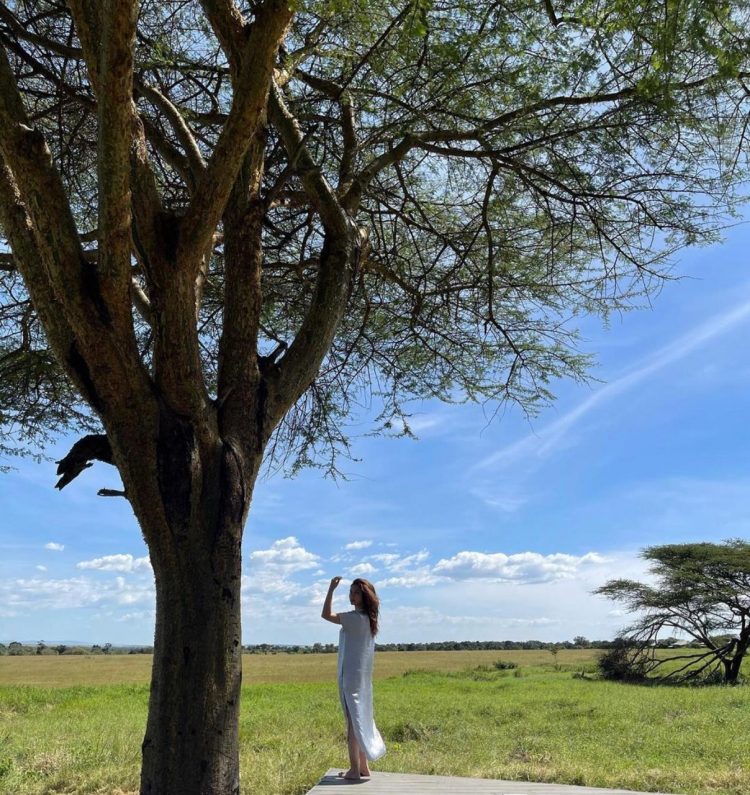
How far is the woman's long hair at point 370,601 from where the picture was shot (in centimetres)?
541

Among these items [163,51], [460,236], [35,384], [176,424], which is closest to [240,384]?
[176,424]

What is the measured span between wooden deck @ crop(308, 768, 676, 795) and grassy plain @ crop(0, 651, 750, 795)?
5.52 feet

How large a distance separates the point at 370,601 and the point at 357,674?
0.51 m

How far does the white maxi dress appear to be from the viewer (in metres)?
5.38

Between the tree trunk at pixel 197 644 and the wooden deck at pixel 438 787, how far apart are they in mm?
1159

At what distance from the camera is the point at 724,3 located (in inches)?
143

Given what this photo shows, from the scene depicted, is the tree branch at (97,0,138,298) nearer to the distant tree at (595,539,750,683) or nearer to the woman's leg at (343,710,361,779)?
the woman's leg at (343,710,361,779)

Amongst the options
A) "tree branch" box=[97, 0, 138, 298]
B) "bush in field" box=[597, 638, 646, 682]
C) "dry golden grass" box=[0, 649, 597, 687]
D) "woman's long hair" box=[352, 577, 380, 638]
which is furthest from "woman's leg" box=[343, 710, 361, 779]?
"dry golden grass" box=[0, 649, 597, 687]

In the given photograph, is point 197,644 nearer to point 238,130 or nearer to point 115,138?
point 115,138

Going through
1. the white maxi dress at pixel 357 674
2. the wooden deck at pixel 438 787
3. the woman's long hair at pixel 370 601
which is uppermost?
the woman's long hair at pixel 370 601

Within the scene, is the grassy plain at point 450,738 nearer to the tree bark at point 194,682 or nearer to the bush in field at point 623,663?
the tree bark at point 194,682

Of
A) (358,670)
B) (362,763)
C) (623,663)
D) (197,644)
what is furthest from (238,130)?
(623,663)

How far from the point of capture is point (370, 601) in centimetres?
543

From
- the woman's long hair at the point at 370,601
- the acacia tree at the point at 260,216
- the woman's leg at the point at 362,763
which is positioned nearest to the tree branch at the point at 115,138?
the acacia tree at the point at 260,216
